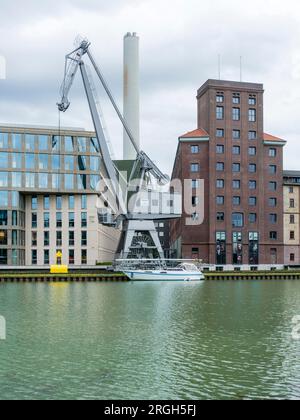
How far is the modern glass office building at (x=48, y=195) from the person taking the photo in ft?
300

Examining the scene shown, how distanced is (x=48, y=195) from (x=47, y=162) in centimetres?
614

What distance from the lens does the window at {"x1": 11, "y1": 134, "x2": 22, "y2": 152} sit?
301ft

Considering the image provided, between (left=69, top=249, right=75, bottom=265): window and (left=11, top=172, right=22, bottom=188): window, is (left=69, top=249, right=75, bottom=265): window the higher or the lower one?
the lower one

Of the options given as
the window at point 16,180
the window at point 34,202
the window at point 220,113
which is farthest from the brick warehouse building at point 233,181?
the window at point 16,180

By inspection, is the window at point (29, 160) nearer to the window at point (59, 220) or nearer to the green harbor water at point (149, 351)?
the window at point (59, 220)

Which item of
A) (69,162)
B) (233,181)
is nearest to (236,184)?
(233,181)

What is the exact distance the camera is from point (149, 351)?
2297 cm

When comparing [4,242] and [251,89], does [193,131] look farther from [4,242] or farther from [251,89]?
[4,242]

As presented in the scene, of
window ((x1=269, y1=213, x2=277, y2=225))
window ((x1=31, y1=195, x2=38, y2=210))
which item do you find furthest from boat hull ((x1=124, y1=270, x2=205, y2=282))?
window ((x1=31, y1=195, x2=38, y2=210))

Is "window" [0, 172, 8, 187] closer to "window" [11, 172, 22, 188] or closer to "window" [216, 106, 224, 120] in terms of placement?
"window" [11, 172, 22, 188]

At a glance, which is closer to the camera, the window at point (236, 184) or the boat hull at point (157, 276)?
the boat hull at point (157, 276)

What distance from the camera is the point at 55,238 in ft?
316

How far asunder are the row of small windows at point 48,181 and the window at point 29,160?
1.07 m

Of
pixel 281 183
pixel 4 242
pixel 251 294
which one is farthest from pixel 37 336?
pixel 281 183
